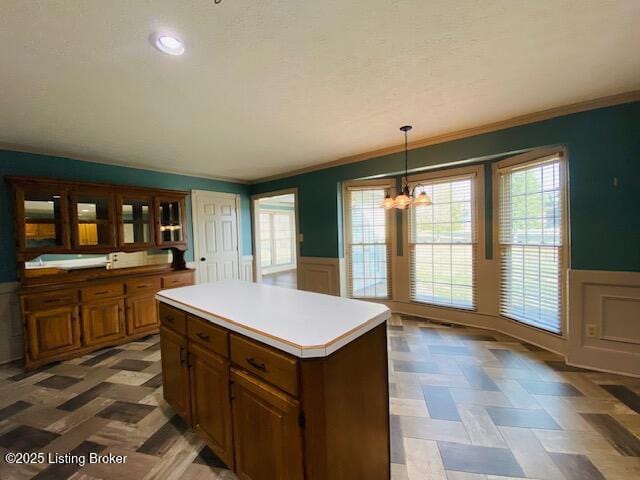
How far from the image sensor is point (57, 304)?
298cm

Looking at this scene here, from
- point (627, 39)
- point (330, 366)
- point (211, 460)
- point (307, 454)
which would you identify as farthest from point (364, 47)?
point (211, 460)

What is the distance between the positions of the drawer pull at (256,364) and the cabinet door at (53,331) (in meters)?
3.04

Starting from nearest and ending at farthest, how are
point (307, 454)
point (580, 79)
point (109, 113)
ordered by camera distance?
point (307, 454)
point (580, 79)
point (109, 113)

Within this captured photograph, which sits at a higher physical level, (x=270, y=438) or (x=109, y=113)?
(x=109, y=113)

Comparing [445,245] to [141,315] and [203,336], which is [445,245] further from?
[141,315]

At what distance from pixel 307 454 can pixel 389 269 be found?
348cm

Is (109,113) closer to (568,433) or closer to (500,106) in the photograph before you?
(500,106)

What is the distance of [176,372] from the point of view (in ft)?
6.21

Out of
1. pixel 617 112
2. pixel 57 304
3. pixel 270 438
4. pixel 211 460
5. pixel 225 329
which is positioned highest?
pixel 617 112

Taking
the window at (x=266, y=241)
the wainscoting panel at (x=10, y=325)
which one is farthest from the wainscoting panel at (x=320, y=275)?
the window at (x=266, y=241)

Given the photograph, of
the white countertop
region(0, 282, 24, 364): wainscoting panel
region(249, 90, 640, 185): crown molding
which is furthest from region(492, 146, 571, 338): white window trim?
region(0, 282, 24, 364): wainscoting panel

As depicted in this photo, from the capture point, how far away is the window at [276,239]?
9336 mm

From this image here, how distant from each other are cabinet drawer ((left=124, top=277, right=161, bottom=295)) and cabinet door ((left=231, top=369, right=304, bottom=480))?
288cm

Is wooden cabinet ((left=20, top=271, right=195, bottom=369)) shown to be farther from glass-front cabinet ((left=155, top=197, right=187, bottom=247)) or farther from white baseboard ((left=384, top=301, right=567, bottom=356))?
→ white baseboard ((left=384, top=301, right=567, bottom=356))
